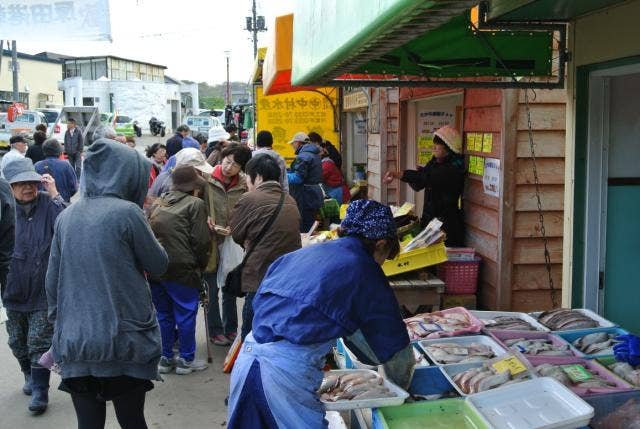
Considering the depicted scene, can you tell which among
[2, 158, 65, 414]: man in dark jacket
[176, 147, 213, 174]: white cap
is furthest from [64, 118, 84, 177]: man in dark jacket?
[2, 158, 65, 414]: man in dark jacket

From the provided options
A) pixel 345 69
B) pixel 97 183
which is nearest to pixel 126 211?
pixel 97 183

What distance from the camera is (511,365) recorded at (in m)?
3.36

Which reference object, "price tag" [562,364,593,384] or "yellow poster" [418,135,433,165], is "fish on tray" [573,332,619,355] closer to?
"price tag" [562,364,593,384]

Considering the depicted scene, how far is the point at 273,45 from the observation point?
6.50 m

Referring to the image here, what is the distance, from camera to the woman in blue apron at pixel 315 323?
267 cm

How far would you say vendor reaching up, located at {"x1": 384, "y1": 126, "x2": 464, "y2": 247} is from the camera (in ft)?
21.0

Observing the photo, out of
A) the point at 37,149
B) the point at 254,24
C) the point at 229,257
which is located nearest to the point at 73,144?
the point at 37,149

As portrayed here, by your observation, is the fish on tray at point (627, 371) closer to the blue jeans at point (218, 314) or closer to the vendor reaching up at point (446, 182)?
the vendor reaching up at point (446, 182)

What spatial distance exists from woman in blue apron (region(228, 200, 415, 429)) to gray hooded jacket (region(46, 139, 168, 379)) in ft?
2.17

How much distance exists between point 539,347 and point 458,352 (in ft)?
1.54

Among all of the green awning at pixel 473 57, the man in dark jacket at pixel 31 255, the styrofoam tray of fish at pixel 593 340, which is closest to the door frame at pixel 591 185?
the green awning at pixel 473 57

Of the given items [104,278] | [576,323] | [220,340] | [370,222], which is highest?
[370,222]

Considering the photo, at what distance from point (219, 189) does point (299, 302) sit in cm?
354

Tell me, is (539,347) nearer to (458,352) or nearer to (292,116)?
(458,352)
